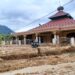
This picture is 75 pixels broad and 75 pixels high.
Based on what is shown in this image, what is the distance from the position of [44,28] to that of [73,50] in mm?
15821

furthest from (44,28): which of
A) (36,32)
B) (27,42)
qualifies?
(27,42)

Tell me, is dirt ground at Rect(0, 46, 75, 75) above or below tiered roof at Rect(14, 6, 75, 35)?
below

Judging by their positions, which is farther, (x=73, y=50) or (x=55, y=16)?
(x=55, y=16)

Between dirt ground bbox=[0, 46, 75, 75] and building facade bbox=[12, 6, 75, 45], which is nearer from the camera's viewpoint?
dirt ground bbox=[0, 46, 75, 75]

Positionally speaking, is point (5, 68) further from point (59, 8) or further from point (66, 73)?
point (59, 8)

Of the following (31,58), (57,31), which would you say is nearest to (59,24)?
(57,31)

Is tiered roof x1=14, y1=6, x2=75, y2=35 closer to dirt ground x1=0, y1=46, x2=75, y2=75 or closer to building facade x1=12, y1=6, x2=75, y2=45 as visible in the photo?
building facade x1=12, y1=6, x2=75, y2=45

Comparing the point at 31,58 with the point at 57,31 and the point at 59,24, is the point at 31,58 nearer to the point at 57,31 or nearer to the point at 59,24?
the point at 57,31

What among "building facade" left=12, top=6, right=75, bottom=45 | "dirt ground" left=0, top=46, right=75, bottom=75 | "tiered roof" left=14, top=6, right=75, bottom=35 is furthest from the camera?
"tiered roof" left=14, top=6, right=75, bottom=35

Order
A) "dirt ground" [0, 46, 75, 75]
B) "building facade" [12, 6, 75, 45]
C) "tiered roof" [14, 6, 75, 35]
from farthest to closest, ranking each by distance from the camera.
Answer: "tiered roof" [14, 6, 75, 35]
"building facade" [12, 6, 75, 45]
"dirt ground" [0, 46, 75, 75]

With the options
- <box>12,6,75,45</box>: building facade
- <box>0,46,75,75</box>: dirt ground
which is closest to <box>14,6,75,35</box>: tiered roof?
<box>12,6,75,45</box>: building facade

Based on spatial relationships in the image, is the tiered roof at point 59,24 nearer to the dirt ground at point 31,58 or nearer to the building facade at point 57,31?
the building facade at point 57,31

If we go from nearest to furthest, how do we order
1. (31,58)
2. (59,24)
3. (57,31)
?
(31,58) → (57,31) → (59,24)

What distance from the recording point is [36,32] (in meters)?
40.1
